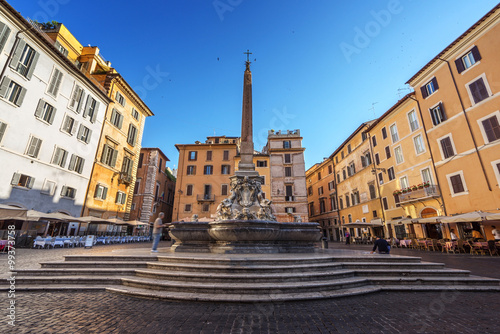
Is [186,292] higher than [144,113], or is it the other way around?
[144,113]

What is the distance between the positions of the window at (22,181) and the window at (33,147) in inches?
59.8

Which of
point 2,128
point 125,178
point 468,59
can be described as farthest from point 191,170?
point 468,59

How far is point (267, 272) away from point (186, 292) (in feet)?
5.96

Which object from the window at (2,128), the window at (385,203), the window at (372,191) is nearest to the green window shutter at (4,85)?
the window at (2,128)

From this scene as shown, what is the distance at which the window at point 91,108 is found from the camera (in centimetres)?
2080

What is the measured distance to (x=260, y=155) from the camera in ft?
113

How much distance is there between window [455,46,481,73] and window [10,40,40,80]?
30.6 meters

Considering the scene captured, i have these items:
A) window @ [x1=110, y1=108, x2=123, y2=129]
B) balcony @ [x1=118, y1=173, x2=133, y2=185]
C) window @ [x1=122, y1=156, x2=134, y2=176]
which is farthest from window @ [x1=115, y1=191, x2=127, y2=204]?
window @ [x1=110, y1=108, x2=123, y2=129]

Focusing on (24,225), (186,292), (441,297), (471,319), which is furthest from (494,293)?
(24,225)

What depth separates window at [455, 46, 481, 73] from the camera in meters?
16.1

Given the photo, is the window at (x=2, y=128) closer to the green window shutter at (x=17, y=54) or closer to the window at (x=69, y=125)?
the green window shutter at (x=17, y=54)

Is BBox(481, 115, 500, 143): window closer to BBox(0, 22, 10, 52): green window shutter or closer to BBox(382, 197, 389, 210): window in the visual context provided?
BBox(382, 197, 389, 210): window

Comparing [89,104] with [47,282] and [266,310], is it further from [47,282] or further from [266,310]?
[266,310]

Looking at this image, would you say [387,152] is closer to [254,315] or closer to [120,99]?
[254,315]
